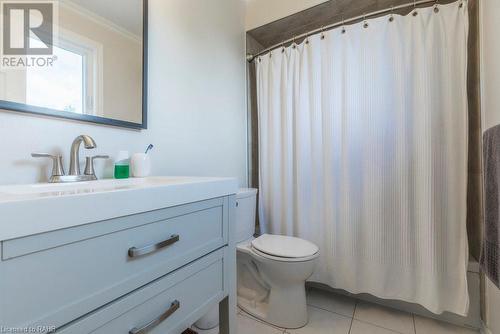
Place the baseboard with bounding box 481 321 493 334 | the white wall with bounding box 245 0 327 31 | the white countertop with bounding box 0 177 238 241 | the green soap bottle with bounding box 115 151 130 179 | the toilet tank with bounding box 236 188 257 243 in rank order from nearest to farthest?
the white countertop with bounding box 0 177 238 241, the green soap bottle with bounding box 115 151 130 179, the baseboard with bounding box 481 321 493 334, the toilet tank with bounding box 236 188 257 243, the white wall with bounding box 245 0 327 31

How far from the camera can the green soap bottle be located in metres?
1.08

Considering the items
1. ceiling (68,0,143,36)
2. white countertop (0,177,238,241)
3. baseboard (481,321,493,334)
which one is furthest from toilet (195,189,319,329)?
ceiling (68,0,143,36)

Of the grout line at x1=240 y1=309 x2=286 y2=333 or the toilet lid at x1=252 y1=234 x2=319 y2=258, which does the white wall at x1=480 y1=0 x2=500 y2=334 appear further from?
the grout line at x1=240 y1=309 x2=286 y2=333

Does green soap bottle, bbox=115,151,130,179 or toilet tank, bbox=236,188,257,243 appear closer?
green soap bottle, bbox=115,151,130,179

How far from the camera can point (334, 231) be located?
1.61m

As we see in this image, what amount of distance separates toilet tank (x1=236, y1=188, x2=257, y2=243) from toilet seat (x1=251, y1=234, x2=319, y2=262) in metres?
0.12

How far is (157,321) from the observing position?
664 millimetres

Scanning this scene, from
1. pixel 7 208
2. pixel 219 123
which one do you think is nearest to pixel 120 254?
pixel 7 208

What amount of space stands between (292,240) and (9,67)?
5.17 feet

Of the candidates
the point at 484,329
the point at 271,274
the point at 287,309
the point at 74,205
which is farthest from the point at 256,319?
the point at 74,205

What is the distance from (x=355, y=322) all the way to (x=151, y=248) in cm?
139

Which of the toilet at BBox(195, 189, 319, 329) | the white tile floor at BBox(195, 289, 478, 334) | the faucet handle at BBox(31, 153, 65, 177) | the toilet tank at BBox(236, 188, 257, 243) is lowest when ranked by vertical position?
the white tile floor at BBox(195, 289, 478, 334)

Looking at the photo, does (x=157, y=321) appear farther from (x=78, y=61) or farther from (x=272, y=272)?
(x=78, y=61)

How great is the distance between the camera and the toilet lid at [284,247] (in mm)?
1346
